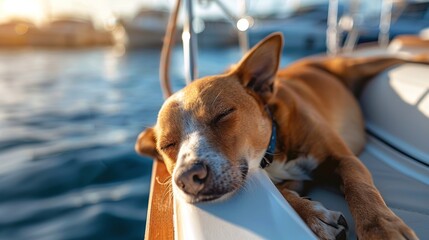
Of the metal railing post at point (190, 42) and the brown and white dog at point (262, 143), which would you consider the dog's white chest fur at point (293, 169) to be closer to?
the brown and white dog at point (262, 143)

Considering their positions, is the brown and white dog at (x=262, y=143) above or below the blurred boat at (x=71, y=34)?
above

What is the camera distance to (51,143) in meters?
4.92

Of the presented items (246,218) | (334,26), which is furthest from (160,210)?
(334,26)

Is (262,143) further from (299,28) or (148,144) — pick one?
(299,28)

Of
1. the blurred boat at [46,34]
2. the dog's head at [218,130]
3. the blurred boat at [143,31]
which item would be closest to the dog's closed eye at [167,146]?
the dog's head at [218,130]

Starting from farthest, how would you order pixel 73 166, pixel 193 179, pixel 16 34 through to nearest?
pixel 16 34, pixel 73 166, pixel 193 179

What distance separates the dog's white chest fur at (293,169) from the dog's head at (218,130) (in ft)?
0.63

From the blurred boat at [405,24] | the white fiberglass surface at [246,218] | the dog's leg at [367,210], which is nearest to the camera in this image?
the white fiberglass surface at [246,218]

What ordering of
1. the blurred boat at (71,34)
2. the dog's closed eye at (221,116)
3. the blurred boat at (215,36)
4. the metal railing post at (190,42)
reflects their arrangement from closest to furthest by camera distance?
the dog's closed eye at (221,116) < the metal railing post at (190,42) < the blurred boat at (215,36) < the blurred boat at (71,34)

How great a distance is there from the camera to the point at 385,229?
140 cm

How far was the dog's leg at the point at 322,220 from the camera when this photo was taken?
1419 mm

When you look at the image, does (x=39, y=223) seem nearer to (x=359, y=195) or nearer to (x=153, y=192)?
(x=153, y=192)

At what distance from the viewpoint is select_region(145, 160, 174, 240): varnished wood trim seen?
159cm

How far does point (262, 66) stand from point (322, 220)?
110 centimetres
